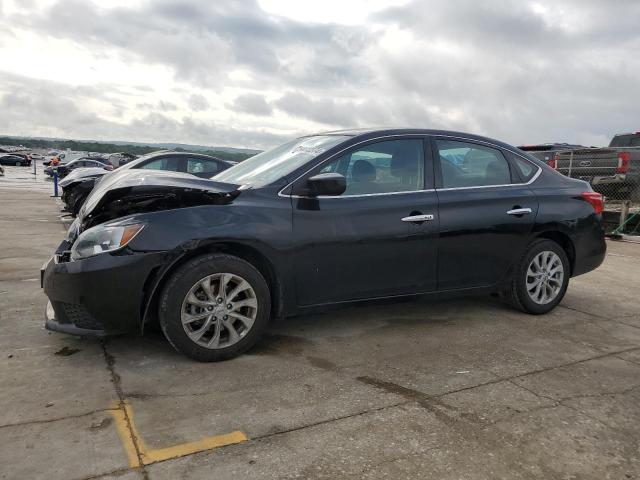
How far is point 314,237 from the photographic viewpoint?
3855 millimetres

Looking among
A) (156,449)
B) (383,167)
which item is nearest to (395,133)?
(383,167)

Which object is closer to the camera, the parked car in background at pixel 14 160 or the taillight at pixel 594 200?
the taillight at pixel 594 200

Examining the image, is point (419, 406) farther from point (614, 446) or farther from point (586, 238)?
point (586, 238)

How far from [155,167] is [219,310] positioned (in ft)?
27.4

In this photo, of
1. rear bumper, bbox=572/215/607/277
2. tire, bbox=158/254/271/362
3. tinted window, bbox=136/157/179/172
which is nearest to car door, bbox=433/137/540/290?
rear bumper, bbox=572/215/607/277

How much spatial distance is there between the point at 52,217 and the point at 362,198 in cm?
1019

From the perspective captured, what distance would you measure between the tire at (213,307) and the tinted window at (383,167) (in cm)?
101

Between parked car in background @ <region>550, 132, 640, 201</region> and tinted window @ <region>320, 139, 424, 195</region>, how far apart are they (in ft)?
29.3

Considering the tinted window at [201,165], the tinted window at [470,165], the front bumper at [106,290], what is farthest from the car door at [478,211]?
the tinted window at [201,165]

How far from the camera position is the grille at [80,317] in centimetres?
348

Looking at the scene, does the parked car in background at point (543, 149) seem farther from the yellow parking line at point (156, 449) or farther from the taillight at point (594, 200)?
the yellow parking line at point (156, 449)

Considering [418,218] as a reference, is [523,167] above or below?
above

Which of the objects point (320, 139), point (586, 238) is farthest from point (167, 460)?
point (586, 238)

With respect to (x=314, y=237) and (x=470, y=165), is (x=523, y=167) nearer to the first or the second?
(x=470, y=165)
